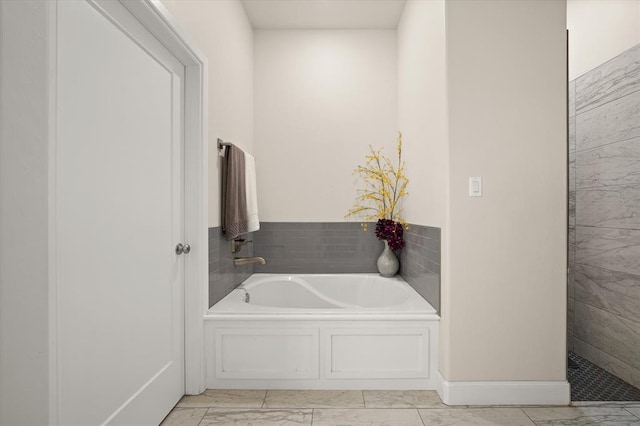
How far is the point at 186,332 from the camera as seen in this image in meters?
2.19

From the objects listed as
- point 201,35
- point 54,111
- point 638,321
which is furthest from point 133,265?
point 638,321

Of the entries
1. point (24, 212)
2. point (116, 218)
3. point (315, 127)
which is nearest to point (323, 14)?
point (315, 127)

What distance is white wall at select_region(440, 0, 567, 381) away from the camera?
205 cm

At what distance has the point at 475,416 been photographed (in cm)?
195

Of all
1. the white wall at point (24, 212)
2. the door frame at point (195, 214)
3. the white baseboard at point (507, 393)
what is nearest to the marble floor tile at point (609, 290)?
the white baseboard at point (507, 393)

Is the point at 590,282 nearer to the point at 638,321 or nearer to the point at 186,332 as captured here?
the point at 638,321

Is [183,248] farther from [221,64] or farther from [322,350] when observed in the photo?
[221,64]

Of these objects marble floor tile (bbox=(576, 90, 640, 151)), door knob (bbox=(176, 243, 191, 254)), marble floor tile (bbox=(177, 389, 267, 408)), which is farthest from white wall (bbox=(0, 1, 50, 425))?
marble floor tile (bbox=(576, 90, 640, 151))

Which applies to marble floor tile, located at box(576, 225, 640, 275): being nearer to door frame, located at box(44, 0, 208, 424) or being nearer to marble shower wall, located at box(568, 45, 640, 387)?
marble shower wall, located at box(568, 45, 640, 387)

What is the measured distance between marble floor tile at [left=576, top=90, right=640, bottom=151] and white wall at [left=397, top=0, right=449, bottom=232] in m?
1.10

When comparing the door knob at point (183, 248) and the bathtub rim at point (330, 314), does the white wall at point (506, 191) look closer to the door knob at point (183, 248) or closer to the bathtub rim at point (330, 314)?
the bathtub rim at point (330, 314)

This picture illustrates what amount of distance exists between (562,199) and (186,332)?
2.15 m

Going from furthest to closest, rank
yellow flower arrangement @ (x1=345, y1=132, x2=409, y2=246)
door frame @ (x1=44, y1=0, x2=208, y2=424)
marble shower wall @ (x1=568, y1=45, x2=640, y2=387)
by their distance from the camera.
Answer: yellow flower arrangement @ (x1=345, y1=132, x2=409, y2=246) → marble shower wall @ (x1=568, y1=45, x2=640, y2=387) → door frame @ (x1=44, y1=0, x2=208, y2=424)

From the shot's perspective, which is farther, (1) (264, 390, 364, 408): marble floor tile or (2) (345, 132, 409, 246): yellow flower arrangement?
(2) (345, 132, 409, 246): yellow flower arrangement
